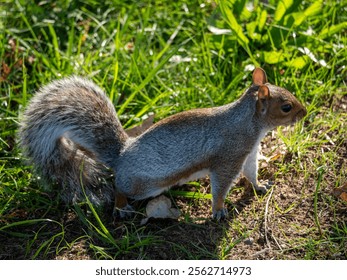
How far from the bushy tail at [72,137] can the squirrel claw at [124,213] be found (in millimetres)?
77

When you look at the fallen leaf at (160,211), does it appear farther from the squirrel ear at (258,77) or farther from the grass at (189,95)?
the squirrel ear at (258,77)

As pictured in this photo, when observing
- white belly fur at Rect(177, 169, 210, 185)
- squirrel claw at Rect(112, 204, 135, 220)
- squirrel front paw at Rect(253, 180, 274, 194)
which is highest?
white belly fur at Rect(177, 169, 210, 185)

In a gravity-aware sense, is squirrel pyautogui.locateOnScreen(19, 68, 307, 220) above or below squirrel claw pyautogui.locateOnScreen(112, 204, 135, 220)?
above

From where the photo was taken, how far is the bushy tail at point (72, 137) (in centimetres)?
271

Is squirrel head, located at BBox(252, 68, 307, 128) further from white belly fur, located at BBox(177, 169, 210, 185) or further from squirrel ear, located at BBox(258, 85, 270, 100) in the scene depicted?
white belly fur, located at BBox(177, 169, 210, 185)

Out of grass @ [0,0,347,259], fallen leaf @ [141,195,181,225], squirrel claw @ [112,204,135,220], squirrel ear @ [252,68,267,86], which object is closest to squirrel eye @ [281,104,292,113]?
squirrel ear @ [252,68,267,86]

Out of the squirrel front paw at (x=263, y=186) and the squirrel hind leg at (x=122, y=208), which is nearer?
the squirrel hind leg at (x=122, y=208)

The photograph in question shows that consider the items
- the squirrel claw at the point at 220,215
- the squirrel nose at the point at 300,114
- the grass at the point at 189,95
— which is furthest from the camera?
the squirrel nose at the point at 300,114

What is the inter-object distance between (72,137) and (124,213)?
40 centimetres

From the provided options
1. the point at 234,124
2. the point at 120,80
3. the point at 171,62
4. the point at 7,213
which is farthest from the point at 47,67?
the point at 234,124

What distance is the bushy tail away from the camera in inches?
106

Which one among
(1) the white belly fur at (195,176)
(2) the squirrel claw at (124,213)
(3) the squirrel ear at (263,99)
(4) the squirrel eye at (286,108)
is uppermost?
(3) the squirrel ear at (263,99)

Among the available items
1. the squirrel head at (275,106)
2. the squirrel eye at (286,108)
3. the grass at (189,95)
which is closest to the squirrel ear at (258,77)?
the squirrel head at (275,106)

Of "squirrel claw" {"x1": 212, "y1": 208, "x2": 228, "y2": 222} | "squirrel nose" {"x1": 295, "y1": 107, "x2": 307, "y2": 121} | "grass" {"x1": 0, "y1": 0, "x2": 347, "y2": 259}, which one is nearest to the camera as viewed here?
"grass" {"x1": 0, "y1": 0, "x2": 347, "y2": 259}
